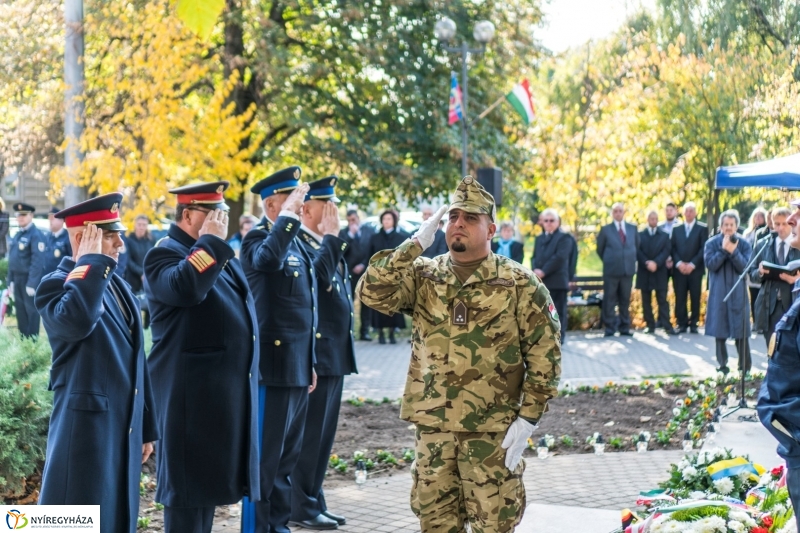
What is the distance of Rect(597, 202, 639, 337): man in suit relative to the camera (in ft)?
57.3

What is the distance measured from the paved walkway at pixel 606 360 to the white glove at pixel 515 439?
23.2 feet

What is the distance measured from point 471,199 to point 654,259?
536 inches

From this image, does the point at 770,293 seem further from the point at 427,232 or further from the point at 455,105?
the point at 455,105

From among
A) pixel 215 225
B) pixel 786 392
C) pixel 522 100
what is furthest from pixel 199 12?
pixel 522 100

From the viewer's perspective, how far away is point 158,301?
5.15 m

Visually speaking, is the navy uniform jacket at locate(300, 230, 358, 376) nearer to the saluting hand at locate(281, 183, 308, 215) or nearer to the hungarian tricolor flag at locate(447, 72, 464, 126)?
the saluting hand at locate(281, 183, 308, 215)

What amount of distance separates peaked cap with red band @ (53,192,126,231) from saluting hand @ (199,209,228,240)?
57 centimetres

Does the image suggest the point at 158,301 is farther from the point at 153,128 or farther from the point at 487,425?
the point at 153,128

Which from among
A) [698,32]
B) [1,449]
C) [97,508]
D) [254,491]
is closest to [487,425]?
[254,491]

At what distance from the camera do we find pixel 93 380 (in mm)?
4445

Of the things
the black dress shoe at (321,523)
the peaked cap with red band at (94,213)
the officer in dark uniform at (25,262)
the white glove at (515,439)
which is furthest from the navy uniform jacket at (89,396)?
the officer in dark uniform at (25,262)

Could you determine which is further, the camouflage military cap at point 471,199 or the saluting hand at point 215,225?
the saluting hand at point 215,225

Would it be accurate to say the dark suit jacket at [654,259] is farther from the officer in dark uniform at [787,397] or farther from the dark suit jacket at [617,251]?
the officer in dark uniform at [787,397]

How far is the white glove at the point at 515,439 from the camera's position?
180 inches
